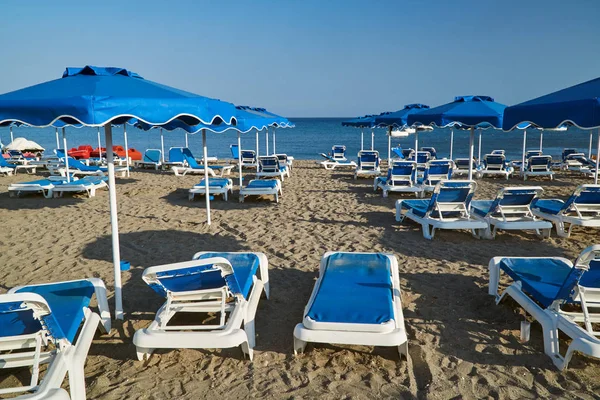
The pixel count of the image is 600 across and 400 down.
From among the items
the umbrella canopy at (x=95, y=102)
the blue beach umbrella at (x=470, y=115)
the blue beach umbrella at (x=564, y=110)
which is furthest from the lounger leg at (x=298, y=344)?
the blue beach umbrella at (x=470, y=115)

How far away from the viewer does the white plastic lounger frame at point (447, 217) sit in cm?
625

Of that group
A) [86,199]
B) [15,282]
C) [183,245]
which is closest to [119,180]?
[86,199]

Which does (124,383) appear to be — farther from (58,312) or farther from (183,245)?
(183,245)

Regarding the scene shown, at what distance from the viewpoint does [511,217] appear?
21.5 ft

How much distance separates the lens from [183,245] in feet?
20.5

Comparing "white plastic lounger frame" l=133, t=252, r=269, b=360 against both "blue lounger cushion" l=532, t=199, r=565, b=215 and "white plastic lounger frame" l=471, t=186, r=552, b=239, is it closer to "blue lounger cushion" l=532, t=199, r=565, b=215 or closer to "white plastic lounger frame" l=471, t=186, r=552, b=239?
"white plastic lounger frame" l=471, t=186, r=552, b=239

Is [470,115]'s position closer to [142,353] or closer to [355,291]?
[355,291]

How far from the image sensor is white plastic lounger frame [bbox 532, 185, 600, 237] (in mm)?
6109

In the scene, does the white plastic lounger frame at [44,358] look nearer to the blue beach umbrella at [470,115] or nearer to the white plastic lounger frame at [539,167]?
the blue beach umbrella at [470,115]

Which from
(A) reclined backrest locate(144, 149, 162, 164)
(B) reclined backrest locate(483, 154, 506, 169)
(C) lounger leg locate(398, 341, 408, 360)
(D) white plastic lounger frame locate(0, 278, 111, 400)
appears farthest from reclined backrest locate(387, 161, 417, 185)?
(A) reclined backrest locate(144, 149, 162, 164)

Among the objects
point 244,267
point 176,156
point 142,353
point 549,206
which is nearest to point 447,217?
point 549,206

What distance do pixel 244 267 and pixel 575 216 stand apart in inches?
213

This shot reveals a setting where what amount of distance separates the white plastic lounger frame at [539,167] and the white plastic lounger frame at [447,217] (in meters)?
7.95

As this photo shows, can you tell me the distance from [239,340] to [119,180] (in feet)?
37.5
